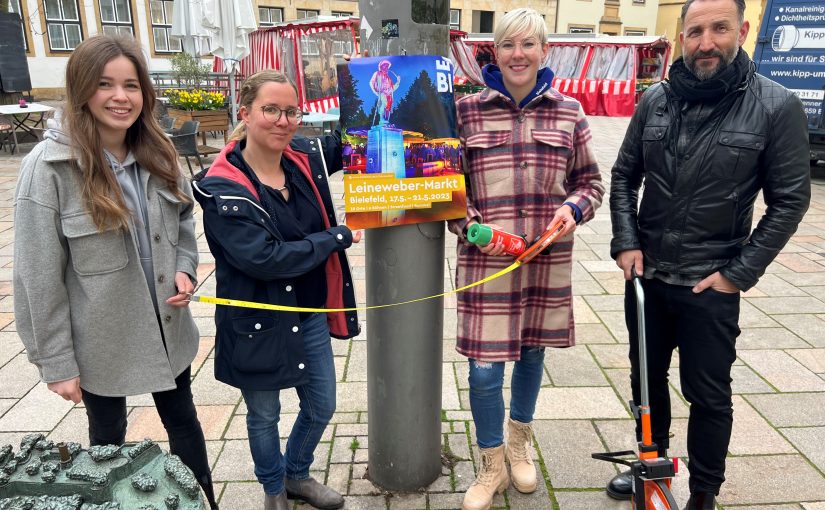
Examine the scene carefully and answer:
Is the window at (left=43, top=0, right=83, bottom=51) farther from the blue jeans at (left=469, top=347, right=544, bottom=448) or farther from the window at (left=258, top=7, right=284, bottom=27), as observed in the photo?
the blue jeans at (left=469, top=347, right=544, bottom=448)

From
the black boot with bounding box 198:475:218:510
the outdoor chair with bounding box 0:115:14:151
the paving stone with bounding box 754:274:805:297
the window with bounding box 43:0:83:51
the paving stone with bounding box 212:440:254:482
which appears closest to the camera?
the black boot with bounding box 198:475:218:510

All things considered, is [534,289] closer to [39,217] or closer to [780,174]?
[780,174]

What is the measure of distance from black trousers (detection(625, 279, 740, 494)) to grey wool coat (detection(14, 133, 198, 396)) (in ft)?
5.47

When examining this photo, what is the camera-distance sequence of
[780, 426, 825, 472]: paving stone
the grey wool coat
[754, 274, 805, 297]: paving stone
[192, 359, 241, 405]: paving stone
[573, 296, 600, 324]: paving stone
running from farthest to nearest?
[754, 274, 805, 297]: paving stone < [573, 296, 600, 324]: paving stone < [192, 359, 241, 405]: paving stone < [780, 426, 825, 472]: paving stone < the grey wool coat

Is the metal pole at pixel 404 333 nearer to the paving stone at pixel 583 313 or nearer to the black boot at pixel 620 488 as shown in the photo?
the black boot at pixel 620 488

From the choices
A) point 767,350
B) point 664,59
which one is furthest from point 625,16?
point 767,350

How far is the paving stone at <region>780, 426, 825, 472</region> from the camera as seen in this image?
2762 mm

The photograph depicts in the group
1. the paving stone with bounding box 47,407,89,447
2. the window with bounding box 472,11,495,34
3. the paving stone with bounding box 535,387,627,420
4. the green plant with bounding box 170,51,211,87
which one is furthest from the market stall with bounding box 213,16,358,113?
the window with bounding box 472,11,495,34

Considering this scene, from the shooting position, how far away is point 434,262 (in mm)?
2279

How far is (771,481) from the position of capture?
2607 millimetres

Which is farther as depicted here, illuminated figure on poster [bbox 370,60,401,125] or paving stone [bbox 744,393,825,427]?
paving stone [bbox 744,393,825,427]

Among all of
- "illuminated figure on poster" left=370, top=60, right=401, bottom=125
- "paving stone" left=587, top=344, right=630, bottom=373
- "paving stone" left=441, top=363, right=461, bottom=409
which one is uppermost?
"illuminated figure on poster" left=370, top=60, right=401, bottom=125

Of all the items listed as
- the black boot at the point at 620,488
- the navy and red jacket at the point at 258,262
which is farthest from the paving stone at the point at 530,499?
the navy and red jacket at the point at 258,262

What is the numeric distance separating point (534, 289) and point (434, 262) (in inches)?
16.3
